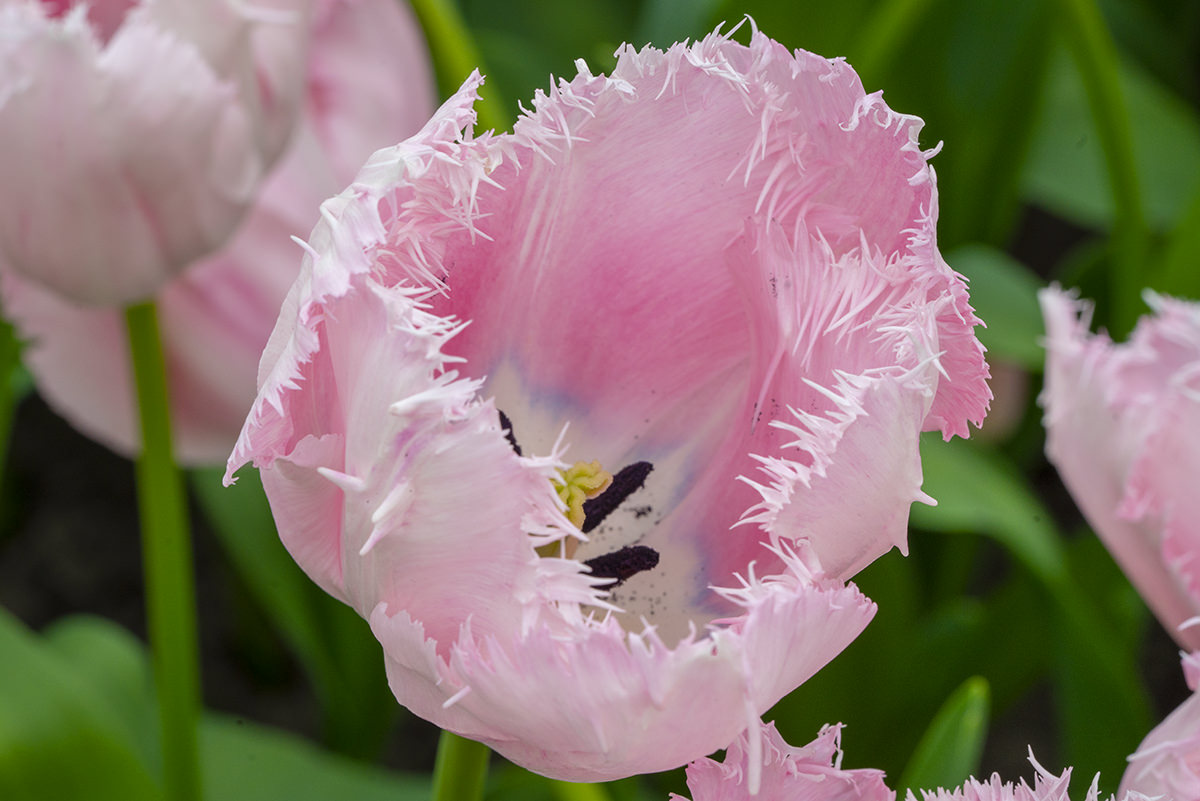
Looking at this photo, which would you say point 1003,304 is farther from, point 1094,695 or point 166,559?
point 166,559

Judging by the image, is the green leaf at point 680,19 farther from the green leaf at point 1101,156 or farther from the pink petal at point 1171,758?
the pink petal at point 1171,758

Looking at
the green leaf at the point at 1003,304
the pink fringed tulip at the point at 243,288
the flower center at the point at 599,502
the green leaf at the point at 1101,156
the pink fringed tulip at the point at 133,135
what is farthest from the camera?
the green leaf at the point at 1101,156

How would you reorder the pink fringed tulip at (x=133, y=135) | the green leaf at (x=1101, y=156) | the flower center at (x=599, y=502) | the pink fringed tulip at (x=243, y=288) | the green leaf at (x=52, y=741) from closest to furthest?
the flower center at (x=599, y=502), the pink fringed tulip at (x=133, y=135), the green leaf at (x=52, y=741), the pink fringed tulip at (x=243, y=288), the green leaf at (x=1101, y=156)

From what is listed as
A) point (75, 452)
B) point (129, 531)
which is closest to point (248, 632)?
point (129, 531)

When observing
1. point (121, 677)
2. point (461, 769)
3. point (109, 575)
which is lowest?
point (109, 575)

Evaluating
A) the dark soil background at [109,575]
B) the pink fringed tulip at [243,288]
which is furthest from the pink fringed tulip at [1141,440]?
the dark soil background at [109,575]

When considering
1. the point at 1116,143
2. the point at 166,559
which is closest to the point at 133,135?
the point at 166,559

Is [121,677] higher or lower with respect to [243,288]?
lower

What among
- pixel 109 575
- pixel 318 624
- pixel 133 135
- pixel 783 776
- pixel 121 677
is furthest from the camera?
pixel 109 575
